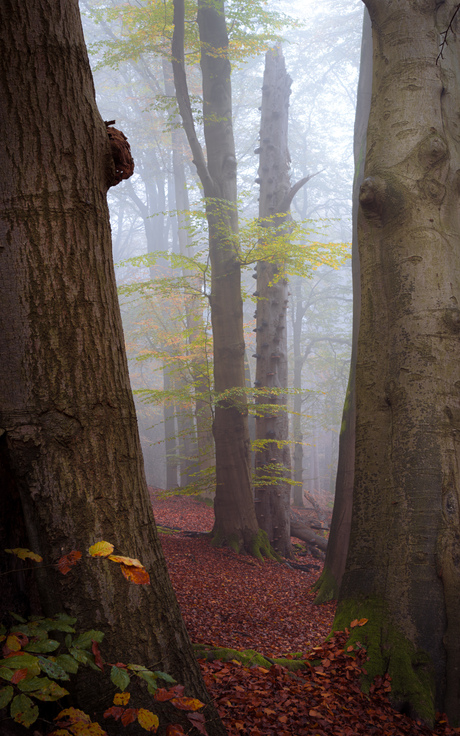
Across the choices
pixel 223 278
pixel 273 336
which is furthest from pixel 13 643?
pixel 273 336

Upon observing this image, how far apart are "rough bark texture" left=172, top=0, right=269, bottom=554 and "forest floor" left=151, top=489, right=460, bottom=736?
727 mm

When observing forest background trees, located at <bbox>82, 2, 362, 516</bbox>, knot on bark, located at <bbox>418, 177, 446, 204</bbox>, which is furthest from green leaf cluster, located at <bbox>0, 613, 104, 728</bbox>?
forest background trees, located at <bbox>82, 2, 362, 516</bbox>

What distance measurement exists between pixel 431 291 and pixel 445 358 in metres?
0.50

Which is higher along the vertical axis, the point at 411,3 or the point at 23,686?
the point at 411,3

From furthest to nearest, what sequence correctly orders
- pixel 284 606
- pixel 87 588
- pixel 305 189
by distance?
1. pixel 305 189
2. pixel 284 606
3. pixel 87 588

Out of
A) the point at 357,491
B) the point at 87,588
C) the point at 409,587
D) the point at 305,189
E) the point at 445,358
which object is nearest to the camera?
the point at 87,588

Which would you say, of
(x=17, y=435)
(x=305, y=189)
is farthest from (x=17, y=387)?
(x=305, y=189)

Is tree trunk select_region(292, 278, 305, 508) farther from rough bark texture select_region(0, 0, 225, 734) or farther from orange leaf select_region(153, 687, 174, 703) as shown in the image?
orange leaf select_region(153, 687, 174, 703)

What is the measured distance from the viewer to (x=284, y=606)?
233 inches

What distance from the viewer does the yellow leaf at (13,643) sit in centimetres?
136

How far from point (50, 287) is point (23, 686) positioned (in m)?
1.31

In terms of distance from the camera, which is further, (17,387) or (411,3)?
(411,3)

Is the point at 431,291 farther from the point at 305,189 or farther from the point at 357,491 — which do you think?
the point at 305,189

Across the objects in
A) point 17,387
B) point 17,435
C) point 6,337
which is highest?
point 6,337
